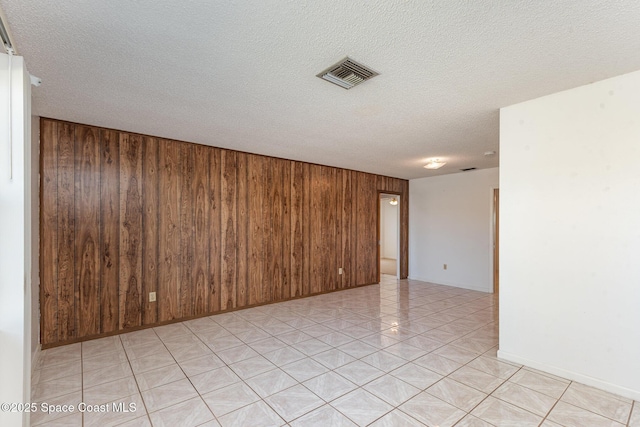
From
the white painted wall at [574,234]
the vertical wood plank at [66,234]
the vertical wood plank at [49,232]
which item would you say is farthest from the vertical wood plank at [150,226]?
the white painted wall at [574,234]

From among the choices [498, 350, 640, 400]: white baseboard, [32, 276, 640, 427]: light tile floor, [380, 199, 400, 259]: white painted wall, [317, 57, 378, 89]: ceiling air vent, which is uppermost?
[317, 57, 378, 89]: ceiling air vent

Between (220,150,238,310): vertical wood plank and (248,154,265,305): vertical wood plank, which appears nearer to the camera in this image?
(220,150,238,310): vertical wood plank

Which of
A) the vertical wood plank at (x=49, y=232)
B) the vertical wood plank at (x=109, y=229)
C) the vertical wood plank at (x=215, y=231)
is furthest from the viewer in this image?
the vertical wood plank at (x=215, y=231)

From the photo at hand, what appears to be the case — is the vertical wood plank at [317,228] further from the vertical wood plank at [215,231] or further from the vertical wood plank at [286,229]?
the vertical wood plank at [215,231]

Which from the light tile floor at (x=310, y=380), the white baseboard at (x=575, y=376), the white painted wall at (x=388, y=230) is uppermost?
the white painted wall at (x=388, y=230)

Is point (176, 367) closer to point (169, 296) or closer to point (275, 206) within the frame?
point (169, 296)

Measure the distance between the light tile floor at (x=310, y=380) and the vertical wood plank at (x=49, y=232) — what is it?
30 centimetres

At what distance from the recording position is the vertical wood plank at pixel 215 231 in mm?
4113

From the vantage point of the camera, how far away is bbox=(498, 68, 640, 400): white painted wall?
2.20m

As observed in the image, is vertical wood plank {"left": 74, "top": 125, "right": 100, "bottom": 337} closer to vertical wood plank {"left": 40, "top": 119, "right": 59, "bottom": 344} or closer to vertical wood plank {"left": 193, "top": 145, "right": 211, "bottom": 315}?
vertical wood plank {"left": 40, "top": 119, "right": 59, "bottom": 344}

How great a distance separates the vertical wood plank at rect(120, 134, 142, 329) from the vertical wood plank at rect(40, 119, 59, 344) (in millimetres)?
587

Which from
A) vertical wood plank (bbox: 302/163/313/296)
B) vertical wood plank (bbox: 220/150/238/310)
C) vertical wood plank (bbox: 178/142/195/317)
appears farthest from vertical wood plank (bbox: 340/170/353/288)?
vertical wood plank (bbox: 178/142/195/317)

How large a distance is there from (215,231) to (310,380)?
2528 mm

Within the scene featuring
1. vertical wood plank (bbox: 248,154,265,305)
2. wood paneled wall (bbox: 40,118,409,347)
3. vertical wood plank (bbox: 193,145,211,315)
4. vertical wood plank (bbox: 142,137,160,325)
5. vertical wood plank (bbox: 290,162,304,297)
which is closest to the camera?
wood paneled wall (bbox: 40,118,409,347)
